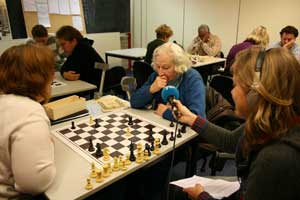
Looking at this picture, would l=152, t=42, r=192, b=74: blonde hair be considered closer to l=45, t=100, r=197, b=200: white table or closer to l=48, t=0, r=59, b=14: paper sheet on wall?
l=45, t=100, r=197, b=200: white table

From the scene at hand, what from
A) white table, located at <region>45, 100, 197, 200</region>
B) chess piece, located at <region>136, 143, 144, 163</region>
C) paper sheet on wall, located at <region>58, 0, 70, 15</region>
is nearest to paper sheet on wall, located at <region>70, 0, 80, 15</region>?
paper sheet on wall, located at <region>58, 0, 70, 15</region>

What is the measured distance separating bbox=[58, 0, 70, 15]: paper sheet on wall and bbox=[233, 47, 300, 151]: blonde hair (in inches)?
208

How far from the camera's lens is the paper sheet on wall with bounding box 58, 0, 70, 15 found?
543 cm

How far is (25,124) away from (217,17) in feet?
17.8

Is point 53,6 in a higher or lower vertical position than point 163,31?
higher

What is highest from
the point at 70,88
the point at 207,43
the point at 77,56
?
the point at 77,56

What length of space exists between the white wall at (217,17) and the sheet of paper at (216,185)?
14.8 feet

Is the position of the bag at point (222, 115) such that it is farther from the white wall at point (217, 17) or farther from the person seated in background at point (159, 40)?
the white wall at point (217, 17)

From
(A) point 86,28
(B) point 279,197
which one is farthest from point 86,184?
(A) point 86,28

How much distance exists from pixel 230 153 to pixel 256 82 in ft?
2.38

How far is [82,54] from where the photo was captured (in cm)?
315

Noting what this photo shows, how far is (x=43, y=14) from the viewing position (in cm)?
521

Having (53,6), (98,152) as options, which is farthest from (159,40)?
(98,152)

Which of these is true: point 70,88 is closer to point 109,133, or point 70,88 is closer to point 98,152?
point 109,133
